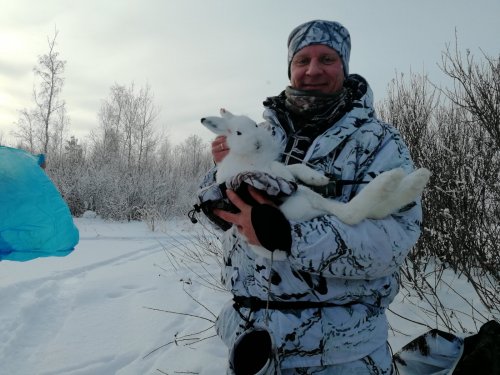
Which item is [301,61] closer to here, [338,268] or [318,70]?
[318,70]

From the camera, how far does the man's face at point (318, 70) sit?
1456 mm

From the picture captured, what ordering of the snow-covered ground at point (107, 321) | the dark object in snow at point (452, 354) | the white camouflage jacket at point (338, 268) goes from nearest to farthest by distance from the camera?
the white camouflage jacket at point (338, 268), the dark object in snow at point (452, 354), the snow-covered ground at point (107, 321)

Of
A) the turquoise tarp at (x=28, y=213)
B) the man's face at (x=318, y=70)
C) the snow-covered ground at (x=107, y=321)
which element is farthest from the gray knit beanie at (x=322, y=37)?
the snow-covered ground at (x=107, y=321)

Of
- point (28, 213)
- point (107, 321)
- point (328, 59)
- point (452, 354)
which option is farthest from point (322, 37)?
point (107, 321)

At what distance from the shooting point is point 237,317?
4.41ft

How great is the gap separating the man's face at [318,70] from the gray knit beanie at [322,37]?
0.07ft

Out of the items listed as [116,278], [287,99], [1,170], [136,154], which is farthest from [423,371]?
[136,154]

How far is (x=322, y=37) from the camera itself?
1.46 metres

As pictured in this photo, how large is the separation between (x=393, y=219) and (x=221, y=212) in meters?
0.60

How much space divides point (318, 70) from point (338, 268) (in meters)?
0.81

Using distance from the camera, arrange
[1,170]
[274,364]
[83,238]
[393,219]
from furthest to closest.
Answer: [83,238], [1,170], [393,219], [274,364]

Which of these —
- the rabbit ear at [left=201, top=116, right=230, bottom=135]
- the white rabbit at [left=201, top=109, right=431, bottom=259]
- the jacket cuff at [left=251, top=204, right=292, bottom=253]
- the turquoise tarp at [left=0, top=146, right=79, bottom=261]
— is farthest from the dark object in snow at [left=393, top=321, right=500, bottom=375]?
the turquoise tarp at [left=0, top=146, right=79, bottom=261]

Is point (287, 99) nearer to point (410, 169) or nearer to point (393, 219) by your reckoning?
point (410, 169)

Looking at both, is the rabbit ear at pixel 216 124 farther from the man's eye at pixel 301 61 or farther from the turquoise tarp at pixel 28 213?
the turquoise tarp at pixel 28 213
